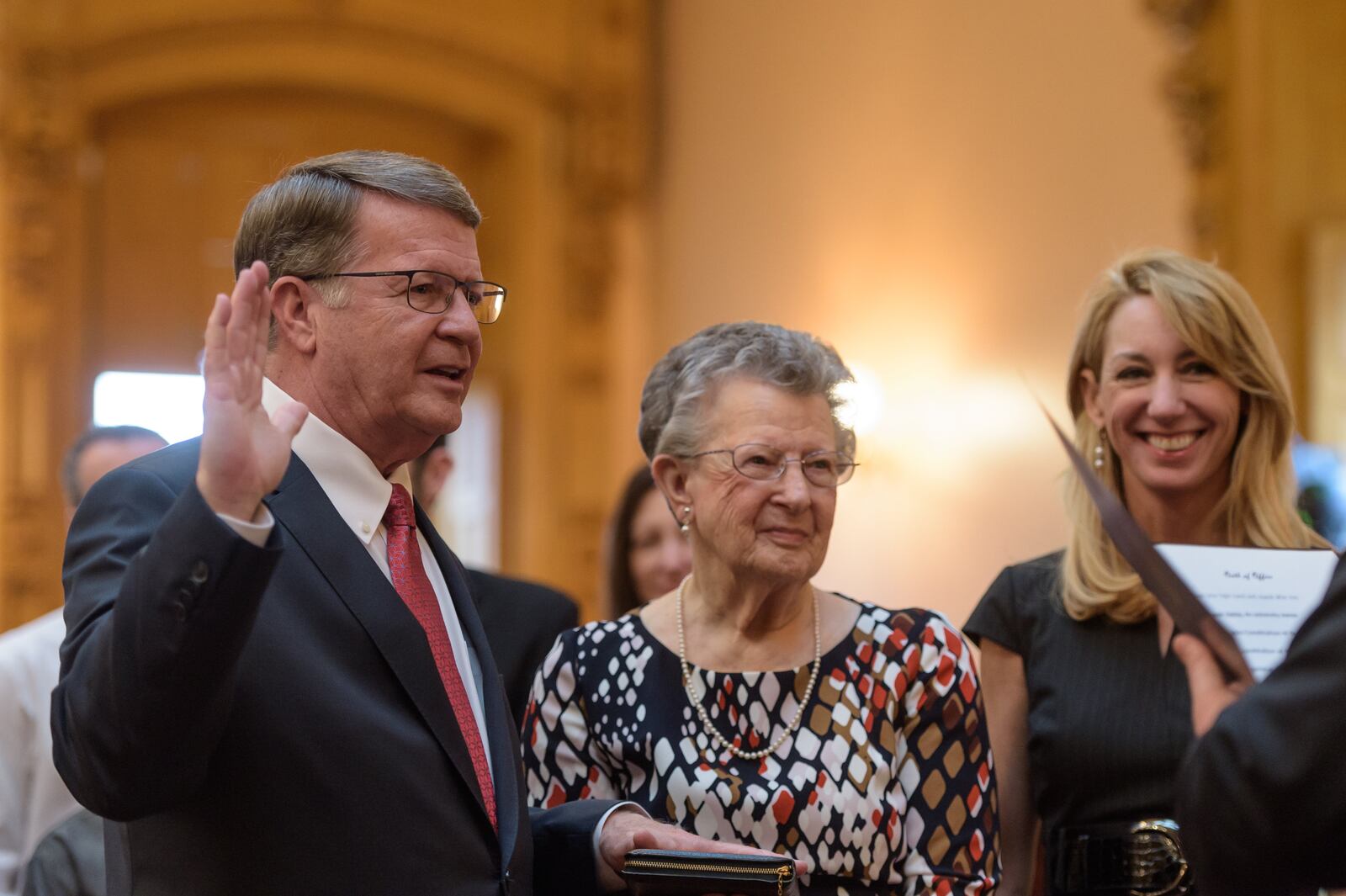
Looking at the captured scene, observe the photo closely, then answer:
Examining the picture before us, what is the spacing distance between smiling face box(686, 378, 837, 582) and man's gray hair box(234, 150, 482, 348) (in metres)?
0.71

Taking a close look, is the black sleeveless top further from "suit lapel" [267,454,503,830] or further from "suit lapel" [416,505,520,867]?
"suit lapel" [267,454,503,830]

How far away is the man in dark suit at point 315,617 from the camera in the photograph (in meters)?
1.59

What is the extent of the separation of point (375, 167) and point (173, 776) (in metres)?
0.97

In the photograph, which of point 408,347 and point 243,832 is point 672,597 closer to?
point 408,347

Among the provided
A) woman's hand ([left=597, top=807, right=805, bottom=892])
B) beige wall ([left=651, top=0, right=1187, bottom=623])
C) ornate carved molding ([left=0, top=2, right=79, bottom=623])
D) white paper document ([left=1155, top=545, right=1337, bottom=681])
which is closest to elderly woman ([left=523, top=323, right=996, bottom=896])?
woman's hand ([left=597, top=807, right=805, bottom=892])

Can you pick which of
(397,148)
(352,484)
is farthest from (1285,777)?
(397,148)

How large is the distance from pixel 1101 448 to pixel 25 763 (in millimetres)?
2435

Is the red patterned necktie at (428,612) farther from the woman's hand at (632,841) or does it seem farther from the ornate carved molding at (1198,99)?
the ornate carved molding at (1198,99)

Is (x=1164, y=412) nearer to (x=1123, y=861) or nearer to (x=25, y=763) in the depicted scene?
(x=1123, y=861)

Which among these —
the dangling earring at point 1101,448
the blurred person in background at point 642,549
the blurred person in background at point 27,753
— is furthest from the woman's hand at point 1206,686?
the blurred person in background at point 642,549

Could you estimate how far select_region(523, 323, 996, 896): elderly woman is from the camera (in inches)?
99.2

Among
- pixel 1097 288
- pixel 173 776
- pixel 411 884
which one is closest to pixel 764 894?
pixel 411 884

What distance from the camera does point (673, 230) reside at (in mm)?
9602

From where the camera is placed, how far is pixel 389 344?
2.14 metres
